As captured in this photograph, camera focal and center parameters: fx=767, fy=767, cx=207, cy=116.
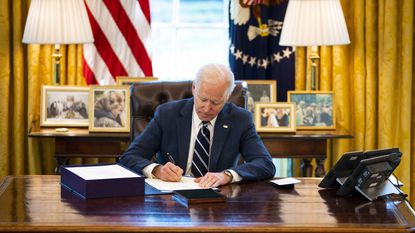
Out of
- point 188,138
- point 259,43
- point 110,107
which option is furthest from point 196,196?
point 259,43

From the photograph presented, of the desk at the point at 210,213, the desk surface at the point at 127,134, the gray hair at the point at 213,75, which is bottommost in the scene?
the desk at the point at 210,213

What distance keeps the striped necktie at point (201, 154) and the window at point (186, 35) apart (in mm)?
1822

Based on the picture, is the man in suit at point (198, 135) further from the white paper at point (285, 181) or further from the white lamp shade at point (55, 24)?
the white lamp shade at point (55, 24)

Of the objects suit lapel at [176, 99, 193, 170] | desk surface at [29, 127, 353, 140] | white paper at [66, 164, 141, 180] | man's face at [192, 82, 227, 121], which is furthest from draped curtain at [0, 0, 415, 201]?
white paper at [66, 164, 141, 180]

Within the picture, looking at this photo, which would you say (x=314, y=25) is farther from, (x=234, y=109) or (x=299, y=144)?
(x=234, y=109)

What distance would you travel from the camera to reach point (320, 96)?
4.79 m

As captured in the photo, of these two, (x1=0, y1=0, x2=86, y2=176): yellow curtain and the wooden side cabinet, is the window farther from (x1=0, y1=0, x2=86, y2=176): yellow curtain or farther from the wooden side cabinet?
the wooden side cabinet

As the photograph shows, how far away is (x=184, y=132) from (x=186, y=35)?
1.91m

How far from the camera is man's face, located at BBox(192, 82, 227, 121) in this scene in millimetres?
3221


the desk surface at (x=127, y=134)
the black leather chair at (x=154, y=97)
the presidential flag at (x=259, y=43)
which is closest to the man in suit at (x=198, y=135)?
the black leather chair at (x=154, y=97)

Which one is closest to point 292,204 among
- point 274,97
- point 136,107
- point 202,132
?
point 202,132

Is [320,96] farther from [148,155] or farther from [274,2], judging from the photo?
[148,155]

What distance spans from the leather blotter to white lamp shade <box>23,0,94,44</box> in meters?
2.11

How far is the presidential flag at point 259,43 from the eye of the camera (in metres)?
4.98
